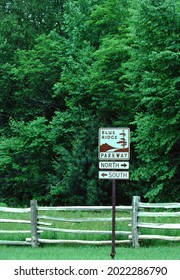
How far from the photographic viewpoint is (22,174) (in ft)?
130

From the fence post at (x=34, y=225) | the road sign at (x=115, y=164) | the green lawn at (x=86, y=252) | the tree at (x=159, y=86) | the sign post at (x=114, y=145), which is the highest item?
the tree at (x=159, y=86)

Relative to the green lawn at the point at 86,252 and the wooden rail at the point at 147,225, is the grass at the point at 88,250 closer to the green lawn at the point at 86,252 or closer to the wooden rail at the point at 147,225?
the green lawn at the point at 86,252

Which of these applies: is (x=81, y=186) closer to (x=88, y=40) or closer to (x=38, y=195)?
(x=38, y=195)

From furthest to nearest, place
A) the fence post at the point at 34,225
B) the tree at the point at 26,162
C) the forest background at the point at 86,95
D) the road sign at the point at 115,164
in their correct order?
1. the tree at the point at 26,162
2. the forest background at the point at 86,95
3. the fence post at the point at 34,225
4. the road sign at the point at 115,164

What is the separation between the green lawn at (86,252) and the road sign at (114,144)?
225cm

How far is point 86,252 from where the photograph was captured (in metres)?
15.2

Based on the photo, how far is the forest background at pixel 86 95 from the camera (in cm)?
2762

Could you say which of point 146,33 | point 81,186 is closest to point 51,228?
point 146,33

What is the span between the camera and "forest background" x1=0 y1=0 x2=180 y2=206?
27.6 metres

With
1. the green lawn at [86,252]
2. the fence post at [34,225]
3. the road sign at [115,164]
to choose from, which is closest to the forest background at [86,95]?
the fence post at [34,225]

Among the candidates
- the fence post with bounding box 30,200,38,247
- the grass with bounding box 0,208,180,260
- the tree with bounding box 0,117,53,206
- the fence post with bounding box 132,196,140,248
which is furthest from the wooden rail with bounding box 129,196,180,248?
the tree with bounding box 0,117,53,206

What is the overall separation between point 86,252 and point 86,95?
21577 millimetres

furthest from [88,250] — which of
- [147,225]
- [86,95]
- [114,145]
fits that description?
[86,95]

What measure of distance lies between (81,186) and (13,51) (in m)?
13.8
